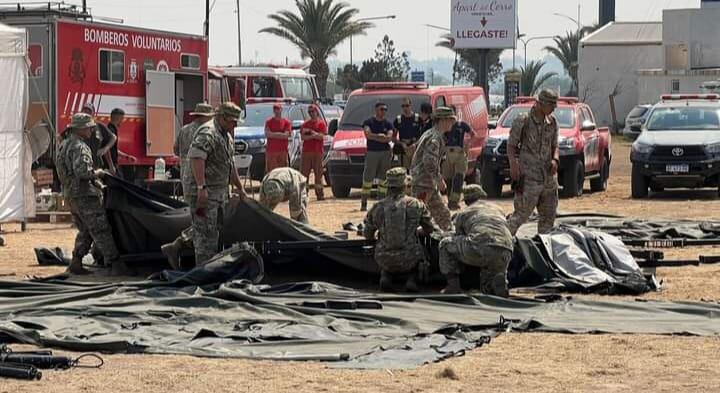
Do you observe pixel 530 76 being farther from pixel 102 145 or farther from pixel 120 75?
pixel 102 145

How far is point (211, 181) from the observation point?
13562 mm

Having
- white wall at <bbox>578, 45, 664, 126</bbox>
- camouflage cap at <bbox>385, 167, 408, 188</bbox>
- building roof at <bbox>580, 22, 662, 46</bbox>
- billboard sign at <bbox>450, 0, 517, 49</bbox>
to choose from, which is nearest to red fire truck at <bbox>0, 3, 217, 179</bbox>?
camouflage cap at <bbox>385, 167, 408, 188</bbox>

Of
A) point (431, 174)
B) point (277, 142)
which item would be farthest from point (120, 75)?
point (431, 174)

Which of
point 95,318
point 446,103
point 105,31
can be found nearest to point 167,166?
point 105,31

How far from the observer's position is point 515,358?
9.73m

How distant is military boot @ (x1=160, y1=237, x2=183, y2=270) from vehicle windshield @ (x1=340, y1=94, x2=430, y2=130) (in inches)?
469

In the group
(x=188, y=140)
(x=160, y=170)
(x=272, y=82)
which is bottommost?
(x=160, y=170)

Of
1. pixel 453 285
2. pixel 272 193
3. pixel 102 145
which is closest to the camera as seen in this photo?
pixel 453 285

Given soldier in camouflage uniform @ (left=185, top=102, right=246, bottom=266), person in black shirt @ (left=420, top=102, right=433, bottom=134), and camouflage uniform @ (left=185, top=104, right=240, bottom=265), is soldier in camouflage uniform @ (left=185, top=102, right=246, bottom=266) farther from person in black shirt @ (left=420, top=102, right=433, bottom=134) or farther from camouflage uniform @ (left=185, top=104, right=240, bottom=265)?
person in black shirt @ (left=420, top=102, right=433, bottom=134)

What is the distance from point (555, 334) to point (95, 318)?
3.42 metres

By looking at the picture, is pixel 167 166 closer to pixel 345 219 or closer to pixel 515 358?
pixel 345 219

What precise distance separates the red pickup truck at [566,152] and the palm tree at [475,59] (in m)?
38.9

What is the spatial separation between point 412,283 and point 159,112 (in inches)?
550


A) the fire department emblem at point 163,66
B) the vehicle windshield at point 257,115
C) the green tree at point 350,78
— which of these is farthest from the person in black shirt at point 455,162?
the green tree at point 350,78
